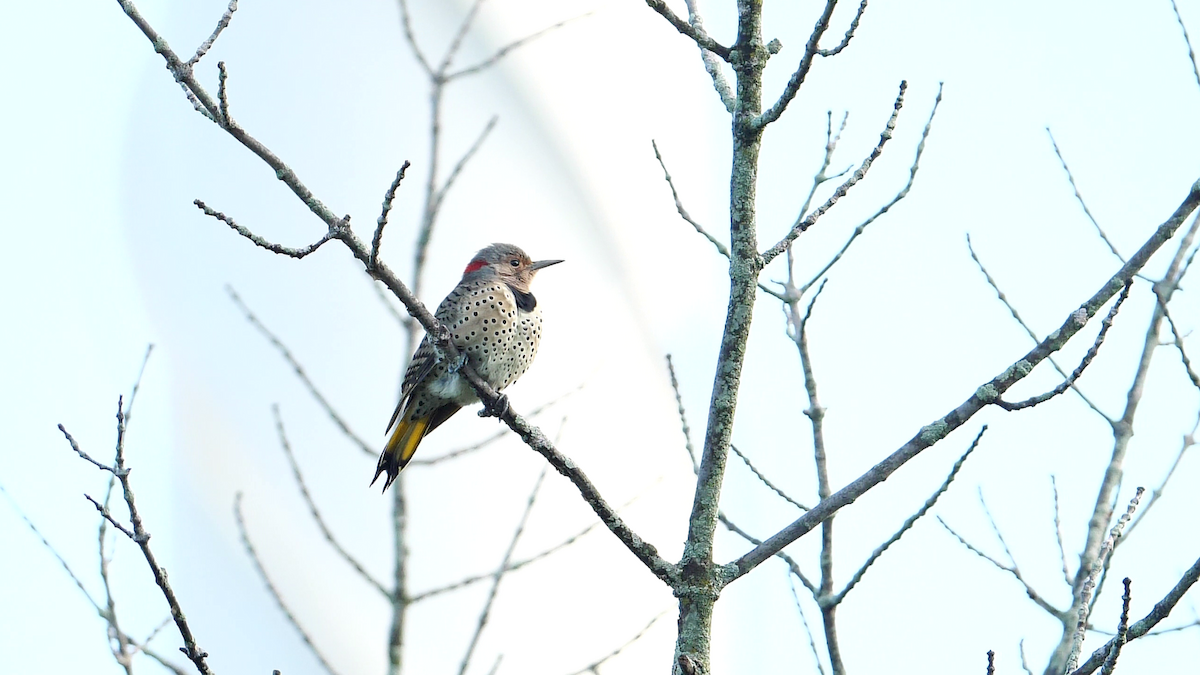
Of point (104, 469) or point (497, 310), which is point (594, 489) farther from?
point (497, 310)

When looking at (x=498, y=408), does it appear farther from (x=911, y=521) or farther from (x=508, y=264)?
(x=508, y=264)

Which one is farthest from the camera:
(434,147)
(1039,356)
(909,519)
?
(434,147)

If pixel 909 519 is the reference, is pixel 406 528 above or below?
above

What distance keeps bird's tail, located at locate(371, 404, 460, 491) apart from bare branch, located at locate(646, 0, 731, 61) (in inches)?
98.6

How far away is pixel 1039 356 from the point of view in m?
2.39

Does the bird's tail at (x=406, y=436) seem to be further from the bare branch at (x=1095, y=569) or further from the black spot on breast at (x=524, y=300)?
the bare branch at (x=1095, y=569)

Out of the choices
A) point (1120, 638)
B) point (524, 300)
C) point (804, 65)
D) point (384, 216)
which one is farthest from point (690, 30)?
point (524, 300)

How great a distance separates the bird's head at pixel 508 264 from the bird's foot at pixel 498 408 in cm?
188

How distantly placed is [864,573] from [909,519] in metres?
0.23

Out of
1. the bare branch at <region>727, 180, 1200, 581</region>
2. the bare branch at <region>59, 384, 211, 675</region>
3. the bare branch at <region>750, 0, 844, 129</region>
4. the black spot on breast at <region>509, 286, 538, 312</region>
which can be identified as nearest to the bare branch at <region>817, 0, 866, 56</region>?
the bare branch at <region>750, 0, 844, 129</region>

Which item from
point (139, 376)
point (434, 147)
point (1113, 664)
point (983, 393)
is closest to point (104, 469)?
point (139, 376)

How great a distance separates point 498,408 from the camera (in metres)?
3.05

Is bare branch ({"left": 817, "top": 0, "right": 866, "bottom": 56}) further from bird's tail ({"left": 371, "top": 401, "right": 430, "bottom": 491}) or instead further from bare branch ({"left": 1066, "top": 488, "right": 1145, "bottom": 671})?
bird's tail ({"left": 371, "top": 401, "right": 430, "bottom": 491})

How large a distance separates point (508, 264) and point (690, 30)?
295cm
